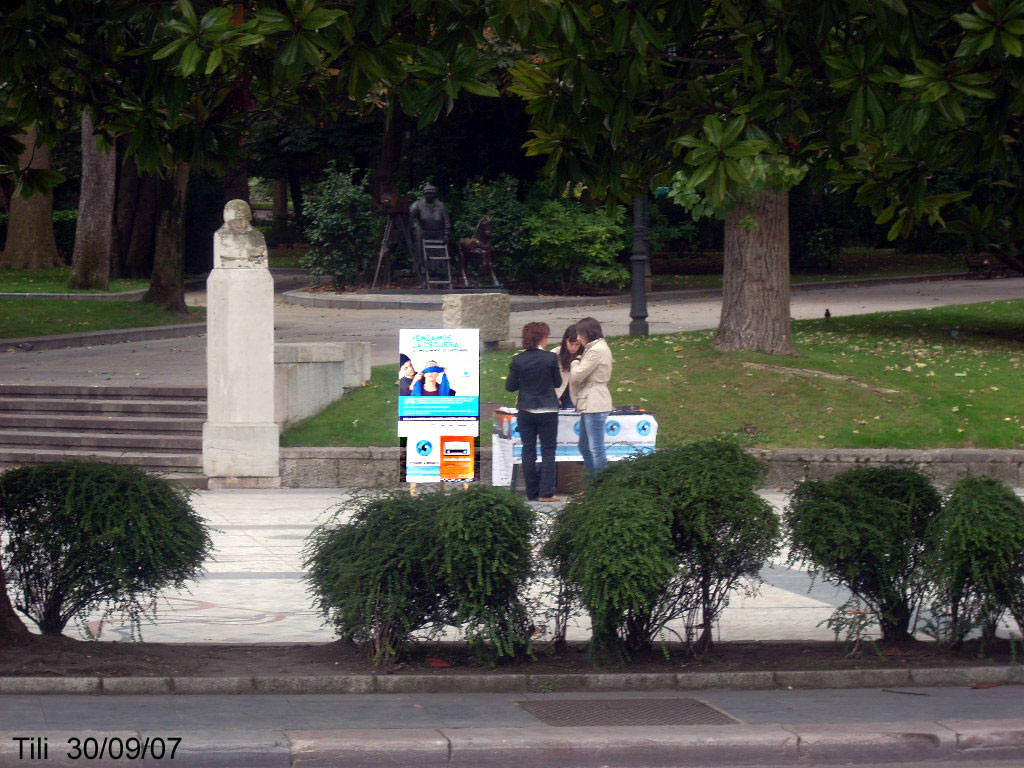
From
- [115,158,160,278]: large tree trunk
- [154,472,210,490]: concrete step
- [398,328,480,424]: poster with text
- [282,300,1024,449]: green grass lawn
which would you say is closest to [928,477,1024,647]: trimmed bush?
[398,328,480,424]: poster with text

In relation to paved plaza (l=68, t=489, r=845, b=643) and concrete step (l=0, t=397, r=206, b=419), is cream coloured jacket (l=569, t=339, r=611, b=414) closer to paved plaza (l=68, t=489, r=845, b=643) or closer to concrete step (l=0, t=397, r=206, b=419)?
paved plaza (l=68, t=489, r=845, b=643)

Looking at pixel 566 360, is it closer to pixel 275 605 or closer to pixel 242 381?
pixel 242 381

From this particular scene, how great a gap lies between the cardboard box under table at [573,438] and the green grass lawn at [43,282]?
1841 cm

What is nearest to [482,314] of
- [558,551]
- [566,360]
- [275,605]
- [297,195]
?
[566,360]

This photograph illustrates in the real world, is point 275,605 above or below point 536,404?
below

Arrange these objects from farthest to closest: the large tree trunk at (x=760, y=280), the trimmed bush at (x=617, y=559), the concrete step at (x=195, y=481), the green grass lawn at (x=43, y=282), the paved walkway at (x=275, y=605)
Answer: the green grass lawn at (x=43, y=282) → the large tree trunk at (x=760, y=280) → the concrete step at (x=195, y=481) → the paved walkway at (x=275, y=605) → the trimmed bush at (x=617, y=559)

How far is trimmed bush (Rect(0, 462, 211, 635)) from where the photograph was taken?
6863mm

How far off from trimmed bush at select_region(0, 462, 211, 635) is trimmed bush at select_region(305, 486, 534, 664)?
2.82 ft

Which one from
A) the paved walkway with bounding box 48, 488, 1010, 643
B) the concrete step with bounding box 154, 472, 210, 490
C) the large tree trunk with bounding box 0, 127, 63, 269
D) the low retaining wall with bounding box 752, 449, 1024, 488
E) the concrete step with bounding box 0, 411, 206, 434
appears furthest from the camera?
the large tree trunk with bounding box 0, 127, 63, 269

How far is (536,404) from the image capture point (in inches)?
514

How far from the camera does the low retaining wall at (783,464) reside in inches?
560

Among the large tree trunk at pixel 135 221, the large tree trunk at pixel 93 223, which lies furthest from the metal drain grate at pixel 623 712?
the large tree trunk at pixel 135 221

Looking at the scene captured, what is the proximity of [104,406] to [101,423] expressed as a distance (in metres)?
0.47

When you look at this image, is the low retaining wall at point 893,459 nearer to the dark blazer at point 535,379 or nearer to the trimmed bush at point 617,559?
the dark blazer at point 535,379
